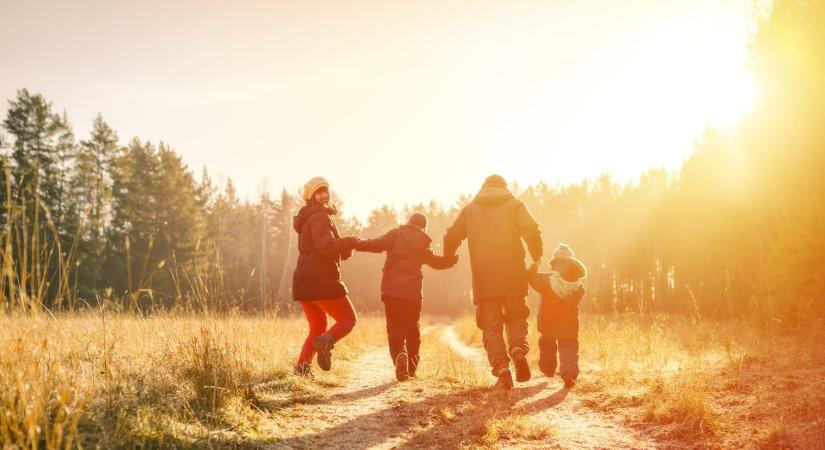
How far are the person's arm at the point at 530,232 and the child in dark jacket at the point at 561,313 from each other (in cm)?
30

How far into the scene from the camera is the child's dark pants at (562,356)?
631 centimetres

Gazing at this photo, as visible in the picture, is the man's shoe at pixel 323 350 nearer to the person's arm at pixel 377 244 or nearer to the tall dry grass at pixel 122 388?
the tall dry grass at pixel 122 388

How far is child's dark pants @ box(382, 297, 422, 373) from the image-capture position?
701 cm

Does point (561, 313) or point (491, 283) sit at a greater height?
point (491, 283)

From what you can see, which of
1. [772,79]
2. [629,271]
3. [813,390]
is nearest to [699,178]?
[629,271]

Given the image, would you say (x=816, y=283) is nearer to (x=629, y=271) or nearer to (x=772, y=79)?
(x=772, y=79)

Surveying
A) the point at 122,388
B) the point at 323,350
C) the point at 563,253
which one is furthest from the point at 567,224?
the point at 122,388

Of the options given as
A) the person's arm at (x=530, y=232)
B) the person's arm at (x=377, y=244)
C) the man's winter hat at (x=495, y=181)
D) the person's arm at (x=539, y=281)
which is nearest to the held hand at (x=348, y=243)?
the person's arm at (x=377, y=244)

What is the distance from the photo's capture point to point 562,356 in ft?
21.0

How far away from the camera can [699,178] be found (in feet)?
93.2

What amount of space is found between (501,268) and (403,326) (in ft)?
5.98

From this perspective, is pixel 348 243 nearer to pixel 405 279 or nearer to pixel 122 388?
pixel 405 279

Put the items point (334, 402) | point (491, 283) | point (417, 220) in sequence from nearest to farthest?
point (334, 402)
point (491, 283)
point (417, 220)

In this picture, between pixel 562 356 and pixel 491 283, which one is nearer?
pixel 491 283
